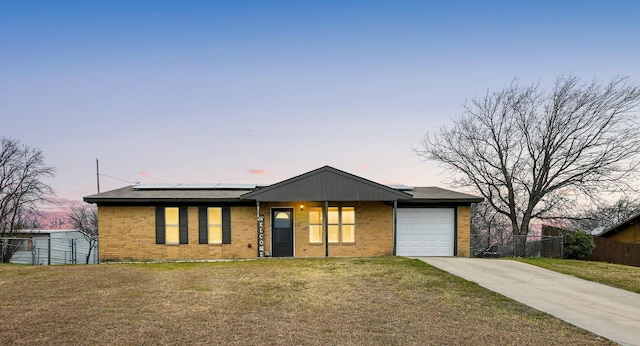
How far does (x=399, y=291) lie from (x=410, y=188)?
11.1 m

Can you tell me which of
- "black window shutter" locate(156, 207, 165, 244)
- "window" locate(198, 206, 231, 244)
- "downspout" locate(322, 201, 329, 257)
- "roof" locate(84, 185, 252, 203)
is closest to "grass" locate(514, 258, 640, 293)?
"downspout" locate(322, 201, 329, 257)

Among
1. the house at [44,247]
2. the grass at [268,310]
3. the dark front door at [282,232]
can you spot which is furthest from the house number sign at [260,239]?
the house at [44,247]

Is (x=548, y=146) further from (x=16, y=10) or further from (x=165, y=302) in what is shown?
(x=16, y=10)

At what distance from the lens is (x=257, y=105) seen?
81.5ft

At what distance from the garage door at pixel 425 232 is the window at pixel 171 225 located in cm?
1005

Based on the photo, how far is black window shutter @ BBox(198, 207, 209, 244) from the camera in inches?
675

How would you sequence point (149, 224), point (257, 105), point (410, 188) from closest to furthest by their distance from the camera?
1. point (149, 224)
2. point (410, 188)
3. point (257, 105)

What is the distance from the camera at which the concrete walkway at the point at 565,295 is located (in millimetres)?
6848

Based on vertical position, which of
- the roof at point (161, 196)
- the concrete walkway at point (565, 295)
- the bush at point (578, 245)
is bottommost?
the bush at point (578, 245)

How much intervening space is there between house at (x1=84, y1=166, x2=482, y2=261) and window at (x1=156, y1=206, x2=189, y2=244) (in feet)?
0.14

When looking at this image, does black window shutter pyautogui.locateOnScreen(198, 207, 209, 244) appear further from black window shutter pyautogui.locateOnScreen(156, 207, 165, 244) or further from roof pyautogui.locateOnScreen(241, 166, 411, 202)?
roof pyautogui.locateOnScreen(241, 166, 411, 202)

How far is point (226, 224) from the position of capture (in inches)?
678

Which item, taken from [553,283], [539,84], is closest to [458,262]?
[553,283]

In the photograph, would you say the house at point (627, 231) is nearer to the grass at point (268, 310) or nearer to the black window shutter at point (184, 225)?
the grass at point (268, 310)
